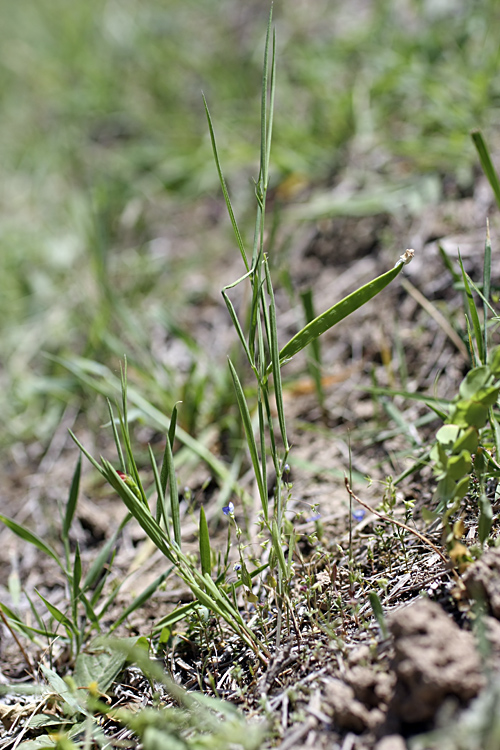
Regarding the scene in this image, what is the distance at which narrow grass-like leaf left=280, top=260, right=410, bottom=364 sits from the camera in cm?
115

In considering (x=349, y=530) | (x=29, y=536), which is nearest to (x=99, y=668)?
(x=29, y=536)

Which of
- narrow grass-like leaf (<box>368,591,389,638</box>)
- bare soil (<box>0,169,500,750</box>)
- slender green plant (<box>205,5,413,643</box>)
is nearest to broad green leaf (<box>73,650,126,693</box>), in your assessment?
bare soil (<box>0,169,500,750</box>)

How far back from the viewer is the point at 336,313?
118 cm

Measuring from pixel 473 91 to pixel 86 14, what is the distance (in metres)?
3.51

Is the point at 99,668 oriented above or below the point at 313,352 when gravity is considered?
below

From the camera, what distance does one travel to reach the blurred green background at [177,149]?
8.04ft

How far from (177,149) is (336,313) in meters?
2.50

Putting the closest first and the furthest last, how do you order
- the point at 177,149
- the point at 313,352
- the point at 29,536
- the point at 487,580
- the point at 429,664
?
the point at 429,664, the point at 487,580, the point at 29,536, the point at 313,352, the point at 177,149

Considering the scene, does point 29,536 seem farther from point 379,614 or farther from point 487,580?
point 487,580

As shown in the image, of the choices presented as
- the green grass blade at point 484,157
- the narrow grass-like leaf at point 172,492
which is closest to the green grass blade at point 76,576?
the narrow grass-like leaf at point 172,492

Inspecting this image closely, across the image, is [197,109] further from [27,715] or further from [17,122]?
[27,715]

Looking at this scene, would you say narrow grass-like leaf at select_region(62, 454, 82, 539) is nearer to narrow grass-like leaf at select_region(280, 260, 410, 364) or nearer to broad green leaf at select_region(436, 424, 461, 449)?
narrow grass-like leaf at select_region(280, 260, 410, 364)

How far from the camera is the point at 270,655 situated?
1.18 m

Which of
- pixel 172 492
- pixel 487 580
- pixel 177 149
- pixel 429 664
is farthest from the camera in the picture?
pixel 177 149
